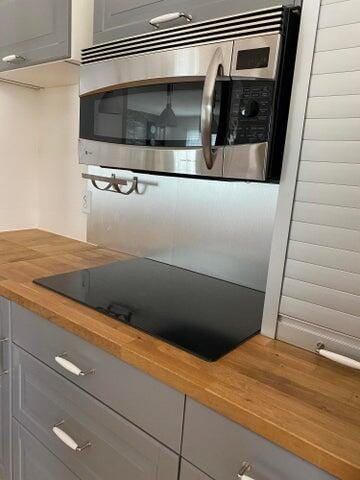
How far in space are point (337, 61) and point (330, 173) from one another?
214mm

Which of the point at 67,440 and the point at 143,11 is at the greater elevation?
the point at 143,11

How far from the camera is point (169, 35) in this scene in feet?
3.17

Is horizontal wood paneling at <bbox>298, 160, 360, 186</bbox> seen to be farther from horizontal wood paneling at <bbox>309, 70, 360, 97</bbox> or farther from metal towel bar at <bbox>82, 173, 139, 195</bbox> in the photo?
metal towel bar at <bbox>82, 173, 139, 195</bbox>

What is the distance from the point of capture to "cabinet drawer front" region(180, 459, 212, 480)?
2.31ft

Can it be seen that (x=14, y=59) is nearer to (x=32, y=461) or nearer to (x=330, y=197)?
(x=330, y=197)

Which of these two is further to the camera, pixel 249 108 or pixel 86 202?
pixel 86 202

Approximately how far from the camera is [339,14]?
27.7 inches

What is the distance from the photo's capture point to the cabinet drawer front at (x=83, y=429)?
79 cm

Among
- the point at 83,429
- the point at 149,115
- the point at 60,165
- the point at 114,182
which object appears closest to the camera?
the point at 83,429

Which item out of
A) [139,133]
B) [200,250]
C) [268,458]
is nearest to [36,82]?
[139,133]

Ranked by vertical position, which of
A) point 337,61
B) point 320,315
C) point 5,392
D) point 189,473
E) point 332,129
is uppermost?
point 337,61

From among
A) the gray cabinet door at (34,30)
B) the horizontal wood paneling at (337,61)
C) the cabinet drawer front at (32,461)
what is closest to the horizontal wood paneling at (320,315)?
the horizontal wood paneling at (337,61)

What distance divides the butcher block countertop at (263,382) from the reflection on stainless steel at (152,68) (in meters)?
0.65

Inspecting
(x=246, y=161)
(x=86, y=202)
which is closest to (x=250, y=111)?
(x=246, y=161)
